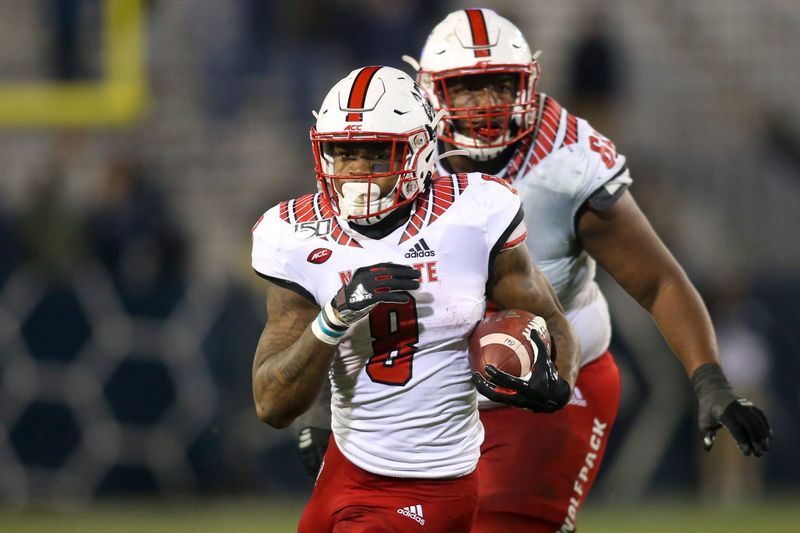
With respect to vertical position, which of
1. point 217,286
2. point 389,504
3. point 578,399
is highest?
point 389,504

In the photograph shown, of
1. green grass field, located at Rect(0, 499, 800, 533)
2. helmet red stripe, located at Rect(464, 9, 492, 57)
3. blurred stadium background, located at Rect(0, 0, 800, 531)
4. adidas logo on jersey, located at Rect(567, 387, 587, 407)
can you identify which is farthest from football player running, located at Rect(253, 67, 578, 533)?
blurred stadium background, located at Rect(0, 0, 800, 531)

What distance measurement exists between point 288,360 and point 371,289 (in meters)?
0.35

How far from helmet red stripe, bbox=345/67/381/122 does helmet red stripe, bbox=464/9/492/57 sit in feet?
2.15

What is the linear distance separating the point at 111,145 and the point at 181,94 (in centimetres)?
74

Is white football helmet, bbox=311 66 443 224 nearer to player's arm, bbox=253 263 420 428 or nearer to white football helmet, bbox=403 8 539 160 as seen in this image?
player's arm, bbox=253 263 420 428

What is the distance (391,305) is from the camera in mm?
3639

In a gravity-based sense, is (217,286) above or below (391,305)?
below

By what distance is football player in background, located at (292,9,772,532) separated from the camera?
170 inches

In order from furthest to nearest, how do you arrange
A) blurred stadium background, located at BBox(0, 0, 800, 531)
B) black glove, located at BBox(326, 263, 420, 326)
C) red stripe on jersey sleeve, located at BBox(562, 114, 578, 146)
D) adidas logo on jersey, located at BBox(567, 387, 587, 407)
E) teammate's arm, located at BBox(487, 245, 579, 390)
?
blurred stadium background, located at BBox(0, 0, 800, 531)
adidas logo on jersey, located at BBox(567, 387, 587, 407)
red stripe on jersey sleeve, located at BBox(562, 114, 578, 146)
teammate's arm, located at BBox(487, 245, 579, 390)
black glove, located at BBox(326, 263, 420, 326)

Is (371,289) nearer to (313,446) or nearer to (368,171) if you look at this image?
(368,171)

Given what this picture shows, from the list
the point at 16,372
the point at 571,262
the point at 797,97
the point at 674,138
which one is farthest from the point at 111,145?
the point at 571,262

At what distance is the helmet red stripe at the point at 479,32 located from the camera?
14.3 ft

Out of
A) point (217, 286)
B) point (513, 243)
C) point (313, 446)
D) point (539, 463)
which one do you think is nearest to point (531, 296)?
point (513, 243)

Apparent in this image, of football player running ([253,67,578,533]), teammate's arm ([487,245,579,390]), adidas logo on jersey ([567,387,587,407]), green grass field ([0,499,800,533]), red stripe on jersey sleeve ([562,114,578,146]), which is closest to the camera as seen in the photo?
football player running ([253,67,578,533])
